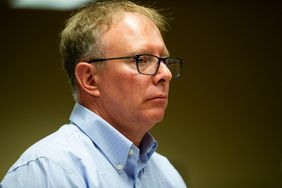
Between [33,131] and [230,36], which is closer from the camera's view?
[33,131]

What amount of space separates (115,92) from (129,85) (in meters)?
0.05

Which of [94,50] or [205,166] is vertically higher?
[94,50]

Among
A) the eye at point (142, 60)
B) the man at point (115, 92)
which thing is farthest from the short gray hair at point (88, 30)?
the eye at point (142, 60)

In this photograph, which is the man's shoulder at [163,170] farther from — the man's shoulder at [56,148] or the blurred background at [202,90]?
the blurred background at [202,90]

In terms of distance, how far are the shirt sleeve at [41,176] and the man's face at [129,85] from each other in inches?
9.8

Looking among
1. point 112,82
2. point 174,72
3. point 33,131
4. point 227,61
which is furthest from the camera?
point 227,61

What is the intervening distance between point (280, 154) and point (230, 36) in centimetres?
84

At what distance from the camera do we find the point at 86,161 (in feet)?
2.90

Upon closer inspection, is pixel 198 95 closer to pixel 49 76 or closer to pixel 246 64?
pixel 246 64

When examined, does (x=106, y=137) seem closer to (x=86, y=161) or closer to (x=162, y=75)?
(x=86, y=161)

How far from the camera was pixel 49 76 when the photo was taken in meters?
2.30

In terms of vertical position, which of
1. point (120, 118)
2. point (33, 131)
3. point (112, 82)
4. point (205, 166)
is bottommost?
point (205, 166)

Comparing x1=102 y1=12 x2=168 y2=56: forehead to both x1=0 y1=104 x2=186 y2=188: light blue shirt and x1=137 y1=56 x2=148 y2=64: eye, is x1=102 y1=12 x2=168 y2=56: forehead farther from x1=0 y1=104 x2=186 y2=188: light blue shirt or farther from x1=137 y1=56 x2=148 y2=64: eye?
x1=0 y1=104 x2=186 y2=188: light blue shirt

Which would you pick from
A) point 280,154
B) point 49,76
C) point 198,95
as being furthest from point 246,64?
point 49,76
